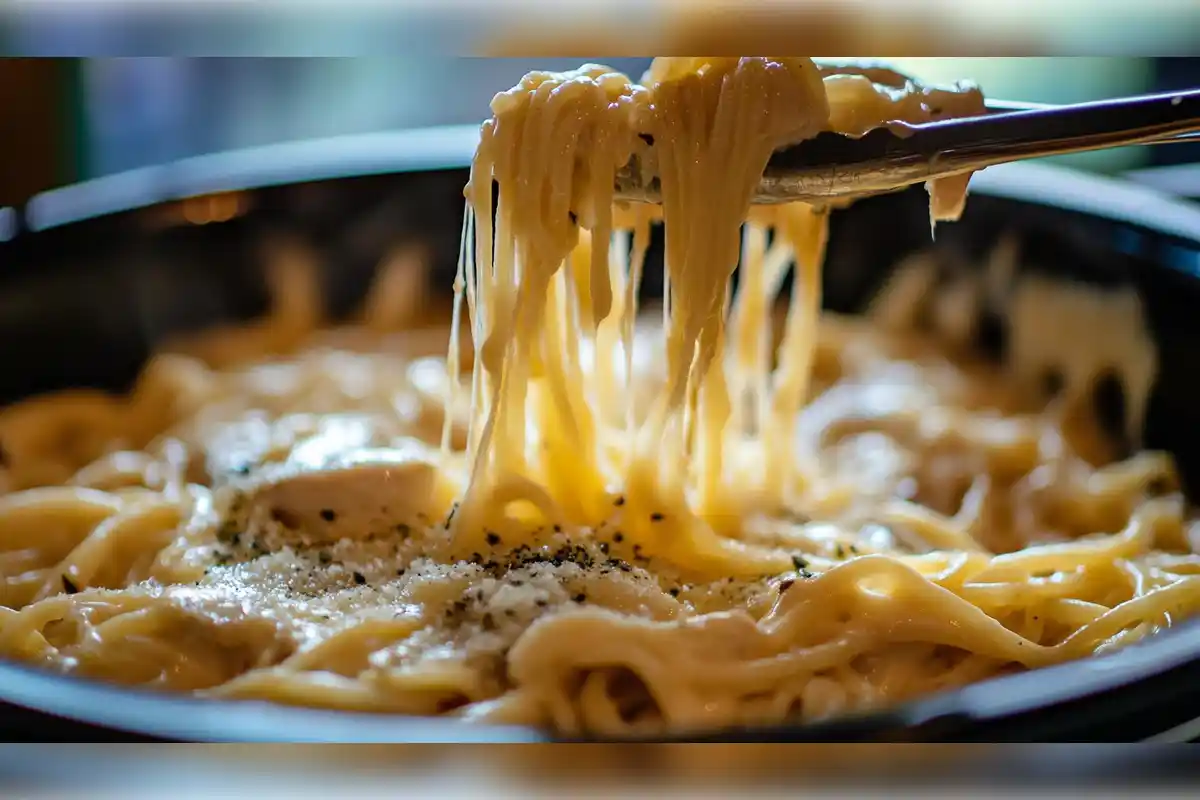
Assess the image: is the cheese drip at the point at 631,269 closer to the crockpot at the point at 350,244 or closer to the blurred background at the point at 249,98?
the crockpot at the point at 350,244

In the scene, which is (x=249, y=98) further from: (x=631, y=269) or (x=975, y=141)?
(x=975, y=141)

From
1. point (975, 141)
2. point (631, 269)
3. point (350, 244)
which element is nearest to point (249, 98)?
point (350, 244)

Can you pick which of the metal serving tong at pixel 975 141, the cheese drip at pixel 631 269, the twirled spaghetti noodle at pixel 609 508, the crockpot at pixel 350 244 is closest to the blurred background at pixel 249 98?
the crockpot at pixel 350 244

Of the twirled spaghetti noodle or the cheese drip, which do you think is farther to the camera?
the cheese drip

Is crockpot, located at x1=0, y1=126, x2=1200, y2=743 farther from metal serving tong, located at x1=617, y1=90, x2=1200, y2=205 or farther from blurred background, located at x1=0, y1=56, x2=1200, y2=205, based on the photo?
Result: blurred background, located at x1=0, y1=56, x2=1200, y2=205

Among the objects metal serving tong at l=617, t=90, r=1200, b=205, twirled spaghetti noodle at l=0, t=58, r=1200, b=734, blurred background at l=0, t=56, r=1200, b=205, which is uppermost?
blurred background at l=0, t=56, r=1200, b=205

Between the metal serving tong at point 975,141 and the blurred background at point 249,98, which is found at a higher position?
the blurred background at point 249,98

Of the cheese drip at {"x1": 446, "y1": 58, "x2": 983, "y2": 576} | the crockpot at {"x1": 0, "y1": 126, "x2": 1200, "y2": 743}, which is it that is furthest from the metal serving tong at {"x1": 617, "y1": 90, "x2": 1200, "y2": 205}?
the crockpot at {"x1": 0, "y1": 126, "x2": 1200, "y2": 743}
